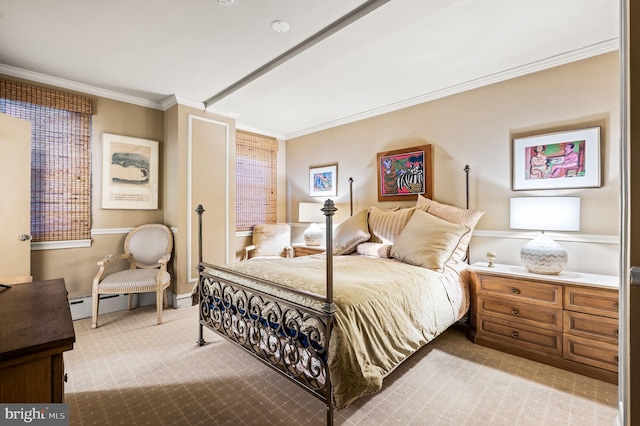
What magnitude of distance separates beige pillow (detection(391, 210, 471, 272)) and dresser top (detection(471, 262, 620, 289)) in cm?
35

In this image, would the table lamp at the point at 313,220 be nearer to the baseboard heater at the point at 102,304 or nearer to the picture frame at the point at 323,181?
the picture frame at the point at 323,181

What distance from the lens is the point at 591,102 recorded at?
2.44 metres

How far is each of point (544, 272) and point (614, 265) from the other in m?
0.57

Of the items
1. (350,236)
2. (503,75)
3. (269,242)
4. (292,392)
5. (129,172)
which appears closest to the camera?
(292,392)

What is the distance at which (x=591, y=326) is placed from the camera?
2.07 m

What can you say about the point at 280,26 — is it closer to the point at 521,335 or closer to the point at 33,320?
the point at 33,320

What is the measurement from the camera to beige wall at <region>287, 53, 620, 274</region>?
7.78 ft

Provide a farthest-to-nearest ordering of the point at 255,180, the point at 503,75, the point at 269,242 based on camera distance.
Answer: the point at 255,180, the point at 269,242, the point at 503,75

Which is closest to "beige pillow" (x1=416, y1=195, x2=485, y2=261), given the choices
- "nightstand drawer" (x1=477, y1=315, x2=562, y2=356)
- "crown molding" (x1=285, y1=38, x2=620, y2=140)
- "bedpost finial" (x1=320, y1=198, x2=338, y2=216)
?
"nightstand drawer" (x1=477, y1=315, x2=562, y2=356)

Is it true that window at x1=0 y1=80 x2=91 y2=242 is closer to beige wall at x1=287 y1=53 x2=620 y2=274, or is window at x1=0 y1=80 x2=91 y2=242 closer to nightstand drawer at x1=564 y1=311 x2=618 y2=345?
beige wall at x1=287 y1=53 x2=620 y2=274

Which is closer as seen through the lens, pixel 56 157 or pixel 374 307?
pixel 374 307

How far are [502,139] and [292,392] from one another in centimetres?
297

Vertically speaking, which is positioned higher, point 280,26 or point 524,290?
point 280,26

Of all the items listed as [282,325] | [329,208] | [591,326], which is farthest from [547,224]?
[282,325]
